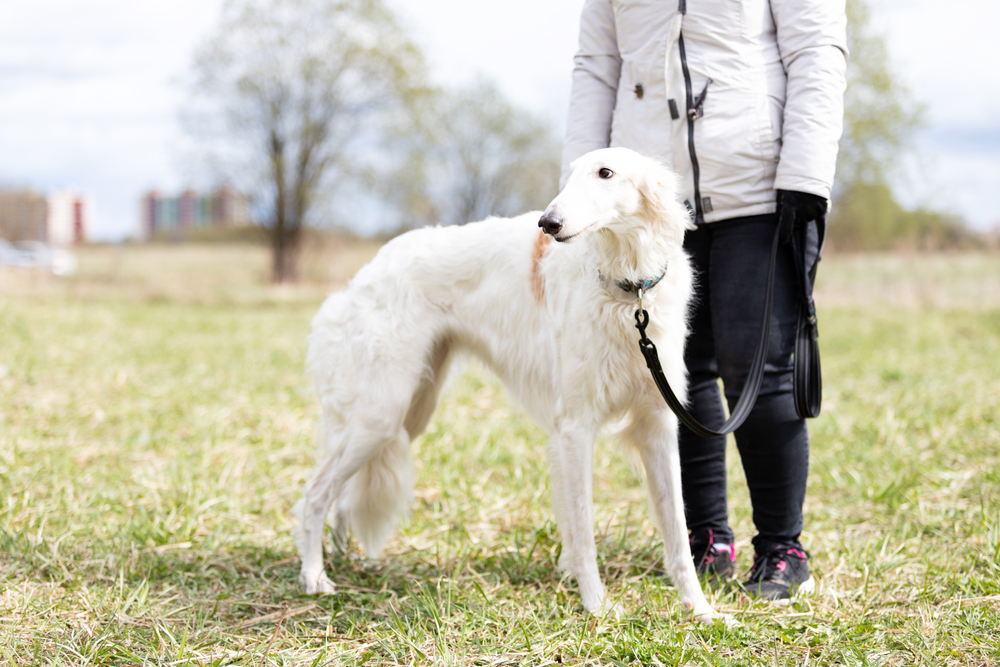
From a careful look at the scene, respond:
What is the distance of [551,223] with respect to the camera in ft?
5.99

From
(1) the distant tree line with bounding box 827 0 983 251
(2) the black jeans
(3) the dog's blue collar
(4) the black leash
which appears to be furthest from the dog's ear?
(1) the distant tree line with bounding box 827 0 983 251

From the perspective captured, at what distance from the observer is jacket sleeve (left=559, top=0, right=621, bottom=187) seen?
2562mm

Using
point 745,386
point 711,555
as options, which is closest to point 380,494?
point 711,555

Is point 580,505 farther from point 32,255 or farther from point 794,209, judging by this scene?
point 32,255

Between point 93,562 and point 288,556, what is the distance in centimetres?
67

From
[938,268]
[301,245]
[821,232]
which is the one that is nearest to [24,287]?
[301,245]

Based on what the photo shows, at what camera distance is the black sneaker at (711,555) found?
101 inches

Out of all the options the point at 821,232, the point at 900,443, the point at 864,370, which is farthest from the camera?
the point at 864,370

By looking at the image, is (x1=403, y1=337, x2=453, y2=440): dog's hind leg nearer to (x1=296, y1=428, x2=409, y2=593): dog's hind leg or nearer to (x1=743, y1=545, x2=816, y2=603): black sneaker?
(x1=296, y1=428, x2=409, y2=593): dog's hind leg

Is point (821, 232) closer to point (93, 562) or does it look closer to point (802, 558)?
point (802, 558)

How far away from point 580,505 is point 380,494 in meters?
0.83

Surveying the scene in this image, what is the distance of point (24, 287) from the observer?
41.4 ft

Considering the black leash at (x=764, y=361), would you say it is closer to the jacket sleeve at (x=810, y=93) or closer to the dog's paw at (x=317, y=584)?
the jacket sleeve at (x=810, y=93)

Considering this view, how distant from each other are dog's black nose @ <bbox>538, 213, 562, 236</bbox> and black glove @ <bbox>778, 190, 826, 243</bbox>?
84cm
